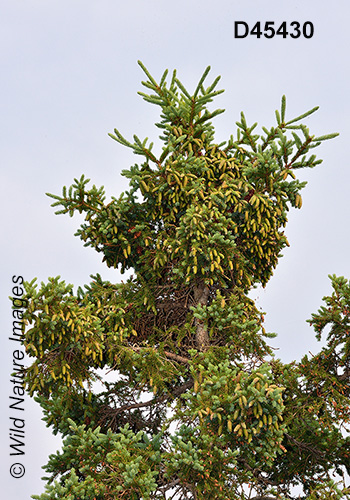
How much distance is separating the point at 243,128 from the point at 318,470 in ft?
20.8

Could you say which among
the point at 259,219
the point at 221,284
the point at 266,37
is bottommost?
the point at 221,284

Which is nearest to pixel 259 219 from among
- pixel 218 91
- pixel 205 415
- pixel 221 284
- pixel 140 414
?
pixel 221 284

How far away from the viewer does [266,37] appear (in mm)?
13125

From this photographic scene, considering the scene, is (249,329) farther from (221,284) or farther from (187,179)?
(187,179)

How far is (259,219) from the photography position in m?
12.0

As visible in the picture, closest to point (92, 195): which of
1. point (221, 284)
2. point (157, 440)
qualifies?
point (221, 284)

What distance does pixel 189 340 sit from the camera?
1252 cm

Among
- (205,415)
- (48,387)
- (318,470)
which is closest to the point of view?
(205,415)

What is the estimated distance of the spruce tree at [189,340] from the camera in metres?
10.6

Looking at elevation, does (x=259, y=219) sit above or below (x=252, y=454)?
above

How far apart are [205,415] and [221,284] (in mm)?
2390

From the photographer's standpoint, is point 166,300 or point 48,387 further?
point 166,300

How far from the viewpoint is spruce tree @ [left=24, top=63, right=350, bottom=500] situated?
1065 cm

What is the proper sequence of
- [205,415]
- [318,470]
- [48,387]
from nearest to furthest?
[205,415], [48,387], [318,470]
